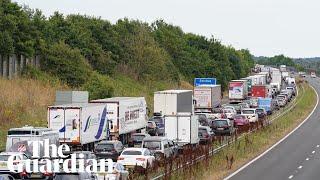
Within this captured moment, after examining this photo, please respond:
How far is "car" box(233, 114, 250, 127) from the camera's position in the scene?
6115 centimetres

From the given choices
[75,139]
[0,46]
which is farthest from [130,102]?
[0,46]

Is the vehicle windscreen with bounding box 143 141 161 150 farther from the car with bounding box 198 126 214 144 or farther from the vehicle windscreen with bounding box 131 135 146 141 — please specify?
the car with bounding box 198 126 214 144

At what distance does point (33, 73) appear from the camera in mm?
66688

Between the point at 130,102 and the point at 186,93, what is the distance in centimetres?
1341

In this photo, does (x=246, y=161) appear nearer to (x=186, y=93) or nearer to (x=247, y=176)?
→ (x=247, y=176)

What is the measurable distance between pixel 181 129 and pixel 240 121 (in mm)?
18992

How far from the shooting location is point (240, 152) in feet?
139

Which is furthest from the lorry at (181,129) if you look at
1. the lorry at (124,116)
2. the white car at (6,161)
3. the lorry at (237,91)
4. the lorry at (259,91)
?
the lorry at (259,91)

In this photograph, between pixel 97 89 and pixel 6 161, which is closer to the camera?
pixel 6 161

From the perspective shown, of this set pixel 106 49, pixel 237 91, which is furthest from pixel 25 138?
pixel 237 91

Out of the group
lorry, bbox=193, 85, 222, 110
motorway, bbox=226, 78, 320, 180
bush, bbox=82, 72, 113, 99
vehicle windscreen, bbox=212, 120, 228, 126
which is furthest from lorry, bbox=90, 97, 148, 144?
lorry, bbox=193, 85, 222, 110

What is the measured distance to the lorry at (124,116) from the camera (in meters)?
44.4

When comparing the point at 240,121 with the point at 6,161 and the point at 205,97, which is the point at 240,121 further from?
the point at 6,161

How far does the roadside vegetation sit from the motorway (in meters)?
0.64
